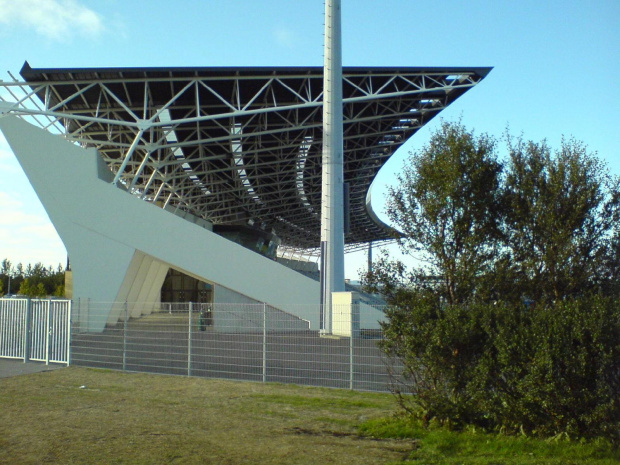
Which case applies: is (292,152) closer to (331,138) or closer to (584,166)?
(331,138)

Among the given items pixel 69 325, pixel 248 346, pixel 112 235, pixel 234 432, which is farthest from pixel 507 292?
pixel 112 235

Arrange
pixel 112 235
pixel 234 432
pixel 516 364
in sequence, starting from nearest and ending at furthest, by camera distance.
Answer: pixel 516 364 < pixel 234 432 < pixel 112 235

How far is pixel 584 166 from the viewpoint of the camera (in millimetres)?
9055

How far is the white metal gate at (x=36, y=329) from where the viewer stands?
15039 millimetres

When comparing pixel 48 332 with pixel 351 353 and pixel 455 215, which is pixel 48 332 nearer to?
pixel 351 353

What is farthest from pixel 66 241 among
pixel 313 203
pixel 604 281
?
pixel 313 203

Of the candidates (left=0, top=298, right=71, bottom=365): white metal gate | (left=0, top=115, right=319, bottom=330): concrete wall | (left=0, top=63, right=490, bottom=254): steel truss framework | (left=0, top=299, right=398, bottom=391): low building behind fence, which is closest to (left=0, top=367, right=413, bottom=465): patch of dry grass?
(left=0, top=299, right=398, bottom=391): low building behind fence

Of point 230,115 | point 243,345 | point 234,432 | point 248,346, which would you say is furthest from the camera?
point 230,115

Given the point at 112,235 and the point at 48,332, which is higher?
the point at 112,235

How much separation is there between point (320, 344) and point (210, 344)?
10.4 ft

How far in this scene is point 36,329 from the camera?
51.3ft

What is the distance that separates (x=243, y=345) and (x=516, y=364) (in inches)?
287

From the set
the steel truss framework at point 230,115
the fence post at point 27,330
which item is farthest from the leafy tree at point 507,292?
the steel truss framework at point 230,115

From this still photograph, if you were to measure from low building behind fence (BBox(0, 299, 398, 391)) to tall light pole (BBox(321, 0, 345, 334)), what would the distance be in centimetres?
761
